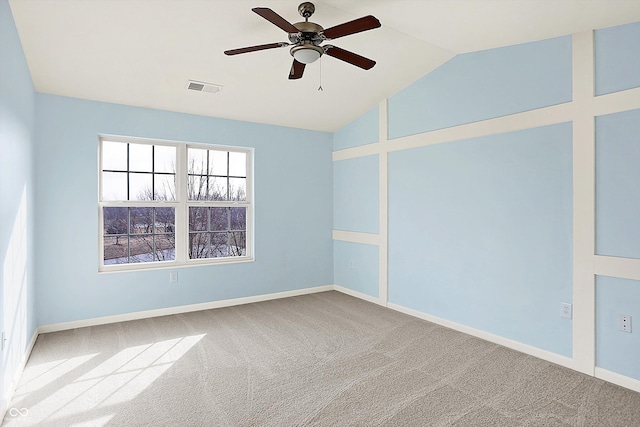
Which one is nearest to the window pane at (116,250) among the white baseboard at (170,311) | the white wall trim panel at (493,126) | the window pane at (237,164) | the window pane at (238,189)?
the white baseboard at (170,311)

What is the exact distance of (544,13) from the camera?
2.77 meters

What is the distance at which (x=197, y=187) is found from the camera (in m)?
4.72

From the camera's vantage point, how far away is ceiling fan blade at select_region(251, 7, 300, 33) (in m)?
2.22

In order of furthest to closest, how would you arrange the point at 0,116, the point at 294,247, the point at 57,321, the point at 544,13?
the point at 294,247
the point at 57,321
the point at 544,13
the point at 0,116

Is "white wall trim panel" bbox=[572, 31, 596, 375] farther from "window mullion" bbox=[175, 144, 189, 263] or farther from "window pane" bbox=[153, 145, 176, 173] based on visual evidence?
"window pane" bbox=[153, 145, 176, 173]

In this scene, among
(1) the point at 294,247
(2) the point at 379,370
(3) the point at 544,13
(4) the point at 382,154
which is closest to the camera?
(3) the point at 544,13

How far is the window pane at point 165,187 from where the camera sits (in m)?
4.45

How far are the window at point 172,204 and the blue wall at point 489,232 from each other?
2.08 m

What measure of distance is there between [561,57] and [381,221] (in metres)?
2.55

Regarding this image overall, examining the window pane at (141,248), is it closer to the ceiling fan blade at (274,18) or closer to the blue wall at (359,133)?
the blue wall at (359,133)

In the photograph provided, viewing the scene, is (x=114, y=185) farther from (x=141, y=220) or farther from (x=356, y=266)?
(x=356, y=266)

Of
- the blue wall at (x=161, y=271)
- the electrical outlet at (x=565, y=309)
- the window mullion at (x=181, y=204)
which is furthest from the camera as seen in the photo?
the window mullion at (x=181, y=204)

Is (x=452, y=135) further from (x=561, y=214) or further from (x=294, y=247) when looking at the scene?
(x=294, y=247)

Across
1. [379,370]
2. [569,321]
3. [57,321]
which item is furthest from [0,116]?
[569,321]
